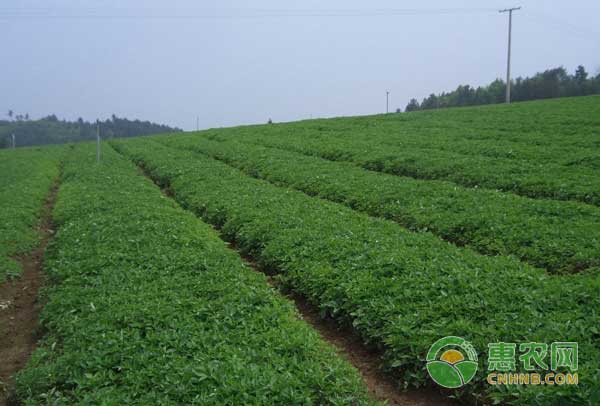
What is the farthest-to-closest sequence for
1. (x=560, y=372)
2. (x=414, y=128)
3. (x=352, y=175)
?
(x=414, y=128) < (x=352, y=175) < (x=560, y=372)

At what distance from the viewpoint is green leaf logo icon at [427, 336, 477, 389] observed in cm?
525

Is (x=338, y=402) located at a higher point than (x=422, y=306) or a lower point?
lower

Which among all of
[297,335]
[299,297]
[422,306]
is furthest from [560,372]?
[299,297]

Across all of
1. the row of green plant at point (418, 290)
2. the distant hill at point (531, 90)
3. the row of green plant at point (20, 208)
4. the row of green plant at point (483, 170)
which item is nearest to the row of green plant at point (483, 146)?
the row of green plant at point (483, 170)

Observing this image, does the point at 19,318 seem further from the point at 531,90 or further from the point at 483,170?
the point at 531,90

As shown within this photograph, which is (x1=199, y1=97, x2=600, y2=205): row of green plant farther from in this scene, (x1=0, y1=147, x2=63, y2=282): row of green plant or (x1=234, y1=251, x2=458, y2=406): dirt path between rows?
(x1=0, y1=147, x2=63, y2=282): row of green plant

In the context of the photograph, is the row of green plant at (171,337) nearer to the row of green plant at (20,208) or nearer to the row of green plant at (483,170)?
the row of green plant at (20,208)

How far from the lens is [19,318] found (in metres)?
8.41

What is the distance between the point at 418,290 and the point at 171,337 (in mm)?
3468

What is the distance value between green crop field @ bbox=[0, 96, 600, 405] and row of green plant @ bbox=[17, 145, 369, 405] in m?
0.03

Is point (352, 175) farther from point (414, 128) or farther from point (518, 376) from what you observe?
point (414, 128)

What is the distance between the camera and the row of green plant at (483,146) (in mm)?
A: 14352

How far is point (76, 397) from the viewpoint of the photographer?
529 cm

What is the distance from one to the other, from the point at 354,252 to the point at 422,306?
8.28ft
